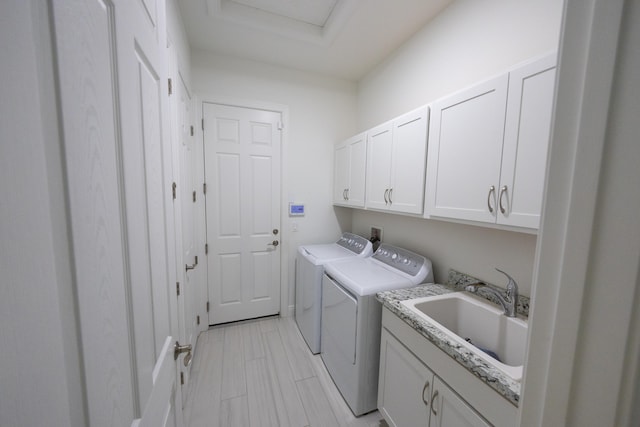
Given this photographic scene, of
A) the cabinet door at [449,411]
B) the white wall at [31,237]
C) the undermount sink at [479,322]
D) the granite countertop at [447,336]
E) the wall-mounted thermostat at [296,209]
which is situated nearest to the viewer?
the white wall at [31,237]

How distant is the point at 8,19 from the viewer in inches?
9.5

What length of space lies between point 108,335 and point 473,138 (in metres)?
1.54

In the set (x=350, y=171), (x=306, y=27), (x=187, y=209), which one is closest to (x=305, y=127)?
(x=350, y=171)

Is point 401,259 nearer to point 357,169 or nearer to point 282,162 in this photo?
point 357,169

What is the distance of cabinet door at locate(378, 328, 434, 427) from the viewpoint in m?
1.11

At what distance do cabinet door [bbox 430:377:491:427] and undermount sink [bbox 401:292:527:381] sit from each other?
227mm

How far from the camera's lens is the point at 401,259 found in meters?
1.86

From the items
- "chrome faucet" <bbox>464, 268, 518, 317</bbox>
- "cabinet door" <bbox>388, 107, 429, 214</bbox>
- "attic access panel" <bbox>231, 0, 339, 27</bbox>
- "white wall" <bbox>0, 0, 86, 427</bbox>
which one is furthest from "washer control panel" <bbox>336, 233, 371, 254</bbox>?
"white wall" <bbox>0, 0, 86, 427</bbox>

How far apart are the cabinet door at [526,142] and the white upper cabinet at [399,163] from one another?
0.48 m

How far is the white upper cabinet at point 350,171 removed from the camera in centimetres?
216

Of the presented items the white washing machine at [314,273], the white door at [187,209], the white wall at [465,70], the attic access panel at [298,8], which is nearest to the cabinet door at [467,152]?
the white wall at [465,70]

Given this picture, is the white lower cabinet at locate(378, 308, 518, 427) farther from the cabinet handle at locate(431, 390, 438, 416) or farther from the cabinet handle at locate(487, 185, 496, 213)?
the cabinet handle at locate(487, 185, 496, 213)

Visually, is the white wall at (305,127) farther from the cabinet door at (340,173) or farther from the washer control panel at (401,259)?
the washer control panel at (401,259)

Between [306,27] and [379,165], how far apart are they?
1.36 metres
